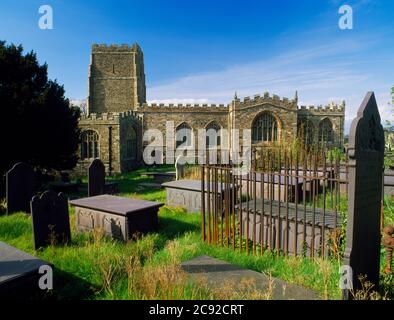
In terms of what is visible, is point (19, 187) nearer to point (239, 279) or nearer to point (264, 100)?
point (239, 279)

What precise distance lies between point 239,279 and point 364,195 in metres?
1.71

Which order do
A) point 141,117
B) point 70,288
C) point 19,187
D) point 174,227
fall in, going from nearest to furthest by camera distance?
point 70,288 → point 174,227 → point 19,187 → point 141,117

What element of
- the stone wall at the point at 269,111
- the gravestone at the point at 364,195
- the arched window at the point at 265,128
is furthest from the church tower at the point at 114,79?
the gravestone at the point at 364,195

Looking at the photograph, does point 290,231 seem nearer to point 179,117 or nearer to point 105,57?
point 179,117

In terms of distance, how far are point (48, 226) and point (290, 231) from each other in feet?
14.5

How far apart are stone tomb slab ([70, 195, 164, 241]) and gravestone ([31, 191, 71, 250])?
725mm

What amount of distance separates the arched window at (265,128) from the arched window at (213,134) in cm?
349

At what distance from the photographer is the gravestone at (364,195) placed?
2857mm

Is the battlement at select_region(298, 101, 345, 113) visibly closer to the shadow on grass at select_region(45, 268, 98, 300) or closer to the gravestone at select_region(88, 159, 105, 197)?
the gravestone at select_region(88, 159, 105, 197)

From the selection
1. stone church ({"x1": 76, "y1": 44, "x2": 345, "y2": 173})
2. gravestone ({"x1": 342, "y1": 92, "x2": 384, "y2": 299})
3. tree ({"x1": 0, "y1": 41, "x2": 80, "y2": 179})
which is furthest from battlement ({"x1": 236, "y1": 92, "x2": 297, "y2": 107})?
gravestone ({"x1": 342, "y1": 92, "x2": 384, "y2": 299})

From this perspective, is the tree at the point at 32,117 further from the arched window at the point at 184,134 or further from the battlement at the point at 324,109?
the battlement at the point at 324,109

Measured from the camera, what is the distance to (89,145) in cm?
2023

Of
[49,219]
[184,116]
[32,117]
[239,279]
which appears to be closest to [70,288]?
[49,219]
